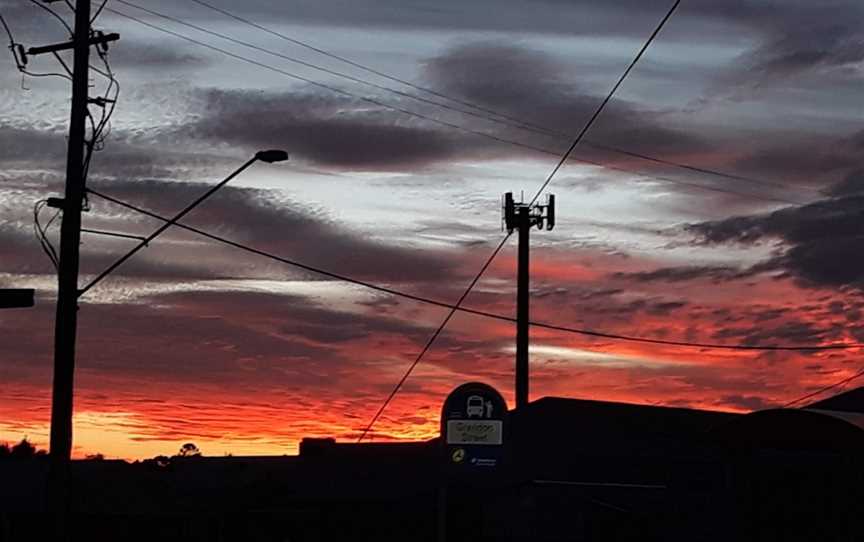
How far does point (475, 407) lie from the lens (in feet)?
49.8

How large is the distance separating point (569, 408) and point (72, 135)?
566 inches

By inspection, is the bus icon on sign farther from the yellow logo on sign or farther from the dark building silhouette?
the dark building silhouette

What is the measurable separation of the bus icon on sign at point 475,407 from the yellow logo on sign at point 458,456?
1.72ft

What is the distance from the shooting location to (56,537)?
21.6 metres

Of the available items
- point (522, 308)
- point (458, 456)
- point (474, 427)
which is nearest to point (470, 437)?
point (474, 427)

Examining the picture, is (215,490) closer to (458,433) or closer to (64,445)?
(64,445)

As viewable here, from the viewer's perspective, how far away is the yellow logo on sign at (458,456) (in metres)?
14.7

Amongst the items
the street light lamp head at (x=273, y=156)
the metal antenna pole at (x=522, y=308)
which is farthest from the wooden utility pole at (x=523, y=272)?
the street light lamp head at (x=273, y=156)

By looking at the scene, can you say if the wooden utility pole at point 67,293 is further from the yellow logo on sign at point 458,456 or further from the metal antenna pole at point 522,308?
the metal antenna pole at point 522,308

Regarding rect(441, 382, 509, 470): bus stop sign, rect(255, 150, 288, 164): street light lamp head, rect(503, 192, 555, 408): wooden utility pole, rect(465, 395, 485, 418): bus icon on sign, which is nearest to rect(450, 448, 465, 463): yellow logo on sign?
rect(441, 382, 509, 470): bus stop sign

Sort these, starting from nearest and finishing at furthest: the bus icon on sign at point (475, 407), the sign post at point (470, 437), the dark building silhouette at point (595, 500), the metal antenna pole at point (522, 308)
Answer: the sign post at point (470, 437)
the bus icon on sign at point (475, 407)
the dark building silhouette at point (595, 500)
the metal antenna pole at point (522, 308)

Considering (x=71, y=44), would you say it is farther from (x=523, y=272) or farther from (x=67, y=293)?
(x=523, y=272)

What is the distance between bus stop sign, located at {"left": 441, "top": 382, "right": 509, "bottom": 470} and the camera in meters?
14.7

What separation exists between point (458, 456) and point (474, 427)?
1.46ft
